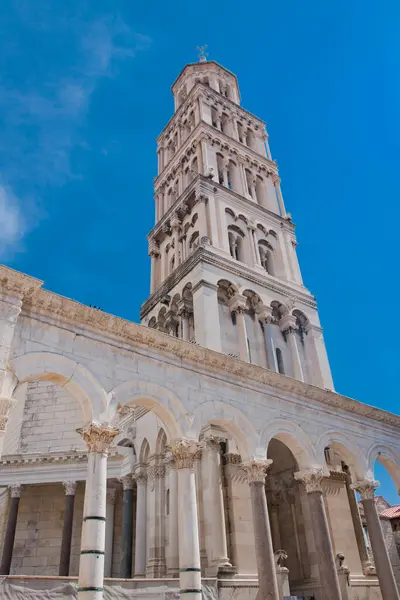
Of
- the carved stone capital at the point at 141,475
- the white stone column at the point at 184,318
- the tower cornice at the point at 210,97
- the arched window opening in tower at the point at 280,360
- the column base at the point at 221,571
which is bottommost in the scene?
the column base at the point at 221,571

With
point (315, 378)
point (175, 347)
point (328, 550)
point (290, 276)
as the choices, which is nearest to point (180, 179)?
point (290, 276)

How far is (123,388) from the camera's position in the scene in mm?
11938

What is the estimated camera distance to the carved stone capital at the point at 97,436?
35.7ft

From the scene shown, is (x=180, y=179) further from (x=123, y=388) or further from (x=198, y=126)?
(x=123, y=388)

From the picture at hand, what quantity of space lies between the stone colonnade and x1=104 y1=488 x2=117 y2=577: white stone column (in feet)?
6.51

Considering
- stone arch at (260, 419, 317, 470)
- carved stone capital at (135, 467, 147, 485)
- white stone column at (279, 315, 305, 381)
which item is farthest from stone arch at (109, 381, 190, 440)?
white stone column at (279, 315, 305, 381)

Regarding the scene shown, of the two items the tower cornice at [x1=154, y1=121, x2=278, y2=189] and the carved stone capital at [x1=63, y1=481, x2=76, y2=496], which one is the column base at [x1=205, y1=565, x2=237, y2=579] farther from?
the tower cornice at [x1=154, y1=121, x2=278, y2=189]

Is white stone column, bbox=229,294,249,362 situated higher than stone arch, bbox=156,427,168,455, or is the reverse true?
white stone column, bbox=229,294,249,362

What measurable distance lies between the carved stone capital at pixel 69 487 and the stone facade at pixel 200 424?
2.9 inches

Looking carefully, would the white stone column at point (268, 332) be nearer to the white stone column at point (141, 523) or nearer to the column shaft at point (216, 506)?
the column shaft at point (216, 506)

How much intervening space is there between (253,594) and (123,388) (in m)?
6.90

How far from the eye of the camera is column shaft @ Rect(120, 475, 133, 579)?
1798 centimetres

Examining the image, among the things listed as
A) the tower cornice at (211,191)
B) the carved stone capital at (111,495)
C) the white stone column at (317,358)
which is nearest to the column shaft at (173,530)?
the carved stone capital at (111,495)

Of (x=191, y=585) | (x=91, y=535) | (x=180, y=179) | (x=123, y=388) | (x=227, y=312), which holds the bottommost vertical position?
(x=191, y=585)
